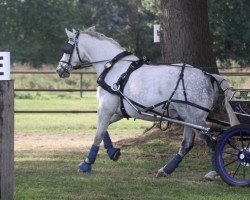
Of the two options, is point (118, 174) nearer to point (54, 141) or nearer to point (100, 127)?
point (100, 127)

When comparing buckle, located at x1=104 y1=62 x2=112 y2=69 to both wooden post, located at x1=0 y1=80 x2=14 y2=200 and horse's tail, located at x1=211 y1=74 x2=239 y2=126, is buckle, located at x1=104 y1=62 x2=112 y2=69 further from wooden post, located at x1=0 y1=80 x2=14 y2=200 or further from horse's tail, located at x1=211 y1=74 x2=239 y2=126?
wooden post, located at x1=0 y1=80 x2=14 y2=200

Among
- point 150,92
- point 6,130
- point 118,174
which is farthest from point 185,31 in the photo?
point 6,130

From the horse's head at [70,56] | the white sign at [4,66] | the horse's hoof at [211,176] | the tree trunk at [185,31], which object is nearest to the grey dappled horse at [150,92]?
the horse's hoof at [211,176]

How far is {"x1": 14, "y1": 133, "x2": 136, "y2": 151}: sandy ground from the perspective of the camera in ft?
49.4

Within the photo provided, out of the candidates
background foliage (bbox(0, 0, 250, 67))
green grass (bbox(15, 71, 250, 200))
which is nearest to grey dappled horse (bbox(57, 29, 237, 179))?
green grass (bbox(15, 71, 250, 200))

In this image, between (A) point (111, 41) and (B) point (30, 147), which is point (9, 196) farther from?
(B) point (30, 147)

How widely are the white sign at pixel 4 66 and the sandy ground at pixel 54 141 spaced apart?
7.39 metres

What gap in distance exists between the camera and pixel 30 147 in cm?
1521

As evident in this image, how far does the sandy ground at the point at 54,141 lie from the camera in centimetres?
1507

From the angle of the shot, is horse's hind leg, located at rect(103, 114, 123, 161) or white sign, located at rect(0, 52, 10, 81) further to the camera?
horse's hind leg, located at rect(103, 114, 123, 161)

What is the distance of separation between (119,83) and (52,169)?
170 cm

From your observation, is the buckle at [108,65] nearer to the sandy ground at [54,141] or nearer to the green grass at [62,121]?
the sandy ground at [54,141]

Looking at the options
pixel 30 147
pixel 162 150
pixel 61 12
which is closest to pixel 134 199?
pixel 162 150

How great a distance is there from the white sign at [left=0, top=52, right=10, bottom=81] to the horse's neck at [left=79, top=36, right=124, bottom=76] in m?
3.64
